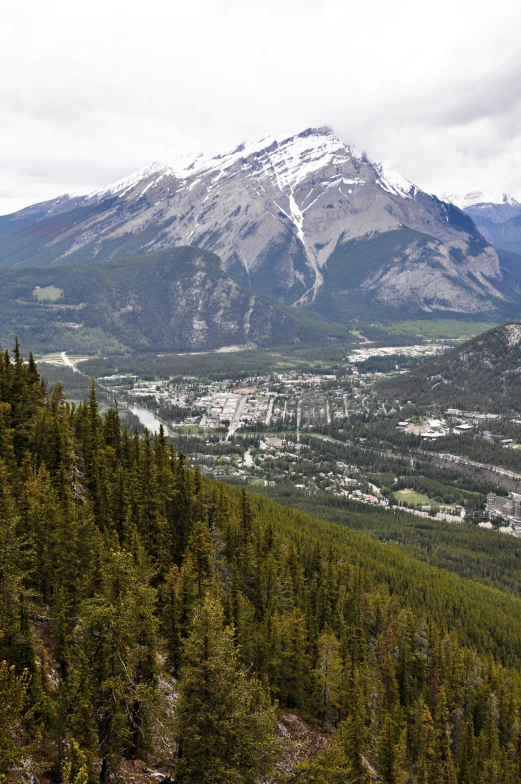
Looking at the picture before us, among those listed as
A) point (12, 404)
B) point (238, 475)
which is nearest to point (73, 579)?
point (12, 404)

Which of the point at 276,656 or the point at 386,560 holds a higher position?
the point at 276,656

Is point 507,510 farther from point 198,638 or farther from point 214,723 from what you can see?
point 214,723

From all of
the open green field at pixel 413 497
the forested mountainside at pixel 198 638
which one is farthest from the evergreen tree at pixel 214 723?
the open green field at pixel 413 497

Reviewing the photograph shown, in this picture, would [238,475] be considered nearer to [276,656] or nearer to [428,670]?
[428,670]

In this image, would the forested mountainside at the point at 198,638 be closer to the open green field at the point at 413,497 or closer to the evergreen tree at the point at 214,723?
the evergreen tree at the point at 214,723

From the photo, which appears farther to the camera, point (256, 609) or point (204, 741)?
point (256, 609)

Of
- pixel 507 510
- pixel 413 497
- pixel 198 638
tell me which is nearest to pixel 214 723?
pixel 198 638

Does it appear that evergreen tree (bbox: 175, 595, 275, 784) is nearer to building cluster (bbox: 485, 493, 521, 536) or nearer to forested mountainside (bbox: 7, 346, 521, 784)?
forested mountainside (bbox: 7, 346, 521, 784)
